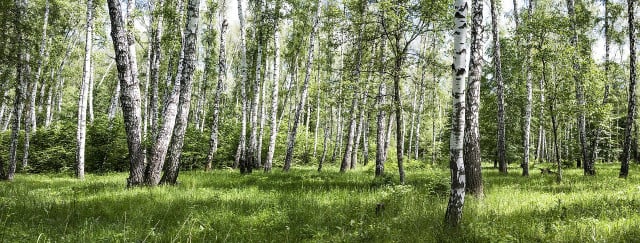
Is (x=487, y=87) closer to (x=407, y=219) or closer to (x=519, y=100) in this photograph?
(x=519, y=100)

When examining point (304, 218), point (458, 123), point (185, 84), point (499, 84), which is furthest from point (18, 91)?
point (499, 84)

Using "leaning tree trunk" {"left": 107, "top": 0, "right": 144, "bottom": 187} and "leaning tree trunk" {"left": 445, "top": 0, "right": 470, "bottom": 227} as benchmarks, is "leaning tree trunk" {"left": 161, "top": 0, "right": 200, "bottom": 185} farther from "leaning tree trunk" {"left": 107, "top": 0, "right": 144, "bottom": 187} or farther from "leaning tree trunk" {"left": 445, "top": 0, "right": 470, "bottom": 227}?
"leaning tree trunk" {"left": 445, "top": 0, "right": 470, "bottom": 227}

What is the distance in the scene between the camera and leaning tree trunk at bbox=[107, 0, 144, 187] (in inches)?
342

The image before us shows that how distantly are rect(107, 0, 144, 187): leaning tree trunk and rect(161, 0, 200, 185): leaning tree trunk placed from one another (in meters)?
0.70

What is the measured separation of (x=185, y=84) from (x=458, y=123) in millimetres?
7020

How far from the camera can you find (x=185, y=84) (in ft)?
31.6

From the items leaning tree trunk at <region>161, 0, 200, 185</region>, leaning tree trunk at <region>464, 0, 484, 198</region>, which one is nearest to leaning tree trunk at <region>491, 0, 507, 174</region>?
leaning tree trunk at <region>464, 0, 484, 198</region>

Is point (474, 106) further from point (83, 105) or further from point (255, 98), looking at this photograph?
point (83, 105)

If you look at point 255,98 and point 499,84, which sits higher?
point 499,84

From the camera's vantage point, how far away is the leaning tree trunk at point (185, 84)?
369 inches

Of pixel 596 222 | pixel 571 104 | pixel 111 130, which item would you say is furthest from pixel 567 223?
pixel 111 130

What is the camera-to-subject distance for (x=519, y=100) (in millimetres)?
23375

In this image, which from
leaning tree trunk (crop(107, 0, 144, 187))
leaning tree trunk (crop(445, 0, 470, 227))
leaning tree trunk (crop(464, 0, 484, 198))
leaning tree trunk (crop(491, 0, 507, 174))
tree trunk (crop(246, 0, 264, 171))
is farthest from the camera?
tree trunk (crop(246, 0, 264, 171))

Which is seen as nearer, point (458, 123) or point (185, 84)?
point (458, 123)
